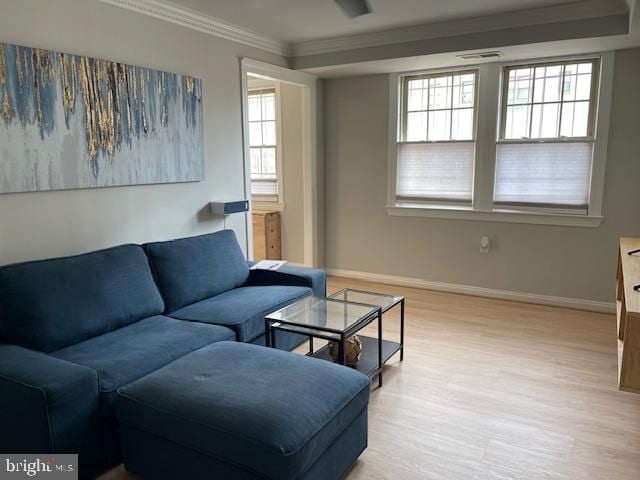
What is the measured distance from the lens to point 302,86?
5.09 m

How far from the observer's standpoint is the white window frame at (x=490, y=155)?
4082 millimetres

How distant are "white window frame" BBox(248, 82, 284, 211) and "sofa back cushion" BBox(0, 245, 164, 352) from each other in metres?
2.99

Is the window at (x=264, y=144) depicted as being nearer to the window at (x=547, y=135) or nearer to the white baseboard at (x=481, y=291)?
the white baseboard at (x=481, y=291)

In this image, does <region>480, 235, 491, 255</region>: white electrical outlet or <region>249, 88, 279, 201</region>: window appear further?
<region>249, 88, 279, 201</region>: window

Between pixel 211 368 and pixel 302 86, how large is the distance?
Result: 367 cm

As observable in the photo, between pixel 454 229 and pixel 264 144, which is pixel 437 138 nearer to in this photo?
pixel 454 229

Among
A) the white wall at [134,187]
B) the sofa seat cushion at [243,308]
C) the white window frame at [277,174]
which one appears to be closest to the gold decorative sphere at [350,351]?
the sofa seat cushion at [243,308]

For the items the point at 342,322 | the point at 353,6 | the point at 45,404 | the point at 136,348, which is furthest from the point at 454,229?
the point at 45,404

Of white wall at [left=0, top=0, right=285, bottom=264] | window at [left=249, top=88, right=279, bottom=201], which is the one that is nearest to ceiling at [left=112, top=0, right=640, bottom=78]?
white wall at [left=0, top=0, right=285, bottom=264]

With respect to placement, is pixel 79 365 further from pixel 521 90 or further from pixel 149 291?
pixel 521 90

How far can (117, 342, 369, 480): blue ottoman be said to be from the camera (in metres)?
1.75

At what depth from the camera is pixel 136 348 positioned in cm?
243

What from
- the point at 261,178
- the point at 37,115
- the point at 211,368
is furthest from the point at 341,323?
the point at 261,178

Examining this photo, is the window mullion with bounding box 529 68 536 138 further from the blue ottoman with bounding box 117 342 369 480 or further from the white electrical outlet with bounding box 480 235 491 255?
the blue ottoman with bounding box 117 342 369 480
